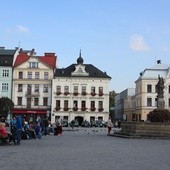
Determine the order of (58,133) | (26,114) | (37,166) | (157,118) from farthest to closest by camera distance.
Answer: (26,114)
(58,133)
(157,118)
(37,166)

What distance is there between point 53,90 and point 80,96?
5.45 meters

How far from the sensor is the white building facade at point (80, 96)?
277ft

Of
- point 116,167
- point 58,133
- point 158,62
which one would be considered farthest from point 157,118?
point 158,62

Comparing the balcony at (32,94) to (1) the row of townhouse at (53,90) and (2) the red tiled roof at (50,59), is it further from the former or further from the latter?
(2) the red tiled roof at (50,59)

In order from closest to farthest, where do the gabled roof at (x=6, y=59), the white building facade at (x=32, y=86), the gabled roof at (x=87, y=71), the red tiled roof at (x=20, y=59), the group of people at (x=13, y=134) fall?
the group of people at (x=13, y=134) < the white building facade at (x=32, y=86) < the gabled roof at (x=6, y=59) < the red tiled roof at (x=20, y=59) < the gabled roof at (x=87, y=71)

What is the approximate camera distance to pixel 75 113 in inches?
3327

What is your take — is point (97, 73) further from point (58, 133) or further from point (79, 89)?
point (58, 133)

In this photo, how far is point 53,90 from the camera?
277 ft

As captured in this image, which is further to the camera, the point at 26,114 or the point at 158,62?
the point at 158,62

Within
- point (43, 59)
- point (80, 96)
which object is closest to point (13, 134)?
point (80, 96)

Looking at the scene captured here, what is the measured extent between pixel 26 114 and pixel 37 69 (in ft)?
29.8

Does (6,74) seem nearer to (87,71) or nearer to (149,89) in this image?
(87,71)

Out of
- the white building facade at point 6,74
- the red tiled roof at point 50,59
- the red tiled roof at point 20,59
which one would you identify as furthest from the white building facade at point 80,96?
the white building facade at point 6,74

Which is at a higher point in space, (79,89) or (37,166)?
(79,89)
